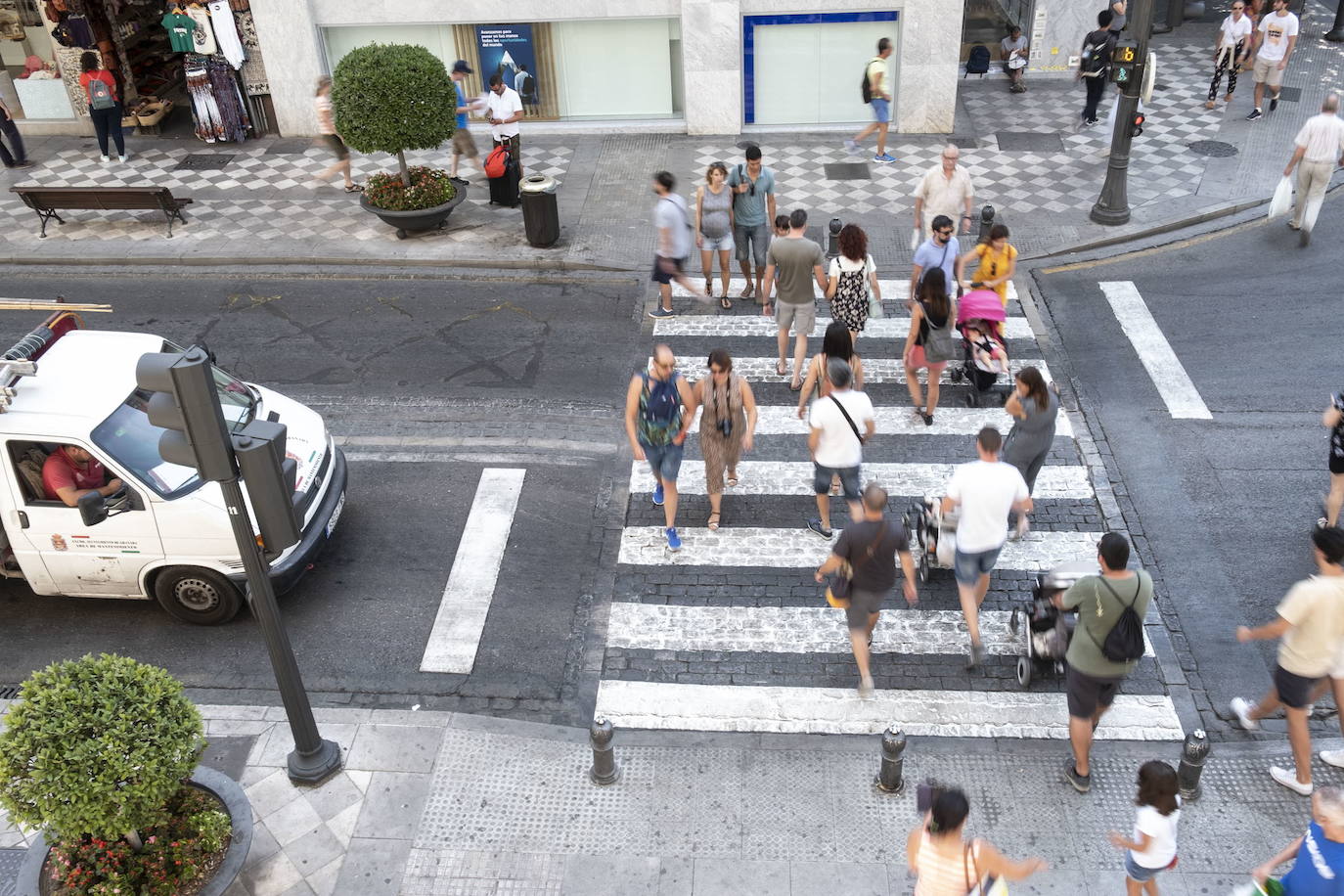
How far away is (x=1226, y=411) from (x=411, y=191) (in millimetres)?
10138

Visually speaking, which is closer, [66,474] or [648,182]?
[66,474]

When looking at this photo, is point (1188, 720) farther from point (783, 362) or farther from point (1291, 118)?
point (1291, 118)

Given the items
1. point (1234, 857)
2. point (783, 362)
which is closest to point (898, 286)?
point (783, 362)

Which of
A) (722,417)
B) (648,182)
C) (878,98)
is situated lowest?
(648,182)

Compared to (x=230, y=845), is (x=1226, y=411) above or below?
below

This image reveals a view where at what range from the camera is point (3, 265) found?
50.4 feet

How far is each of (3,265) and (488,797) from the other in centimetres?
1194

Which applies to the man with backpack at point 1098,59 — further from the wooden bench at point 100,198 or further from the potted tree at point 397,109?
the wooden bench at point 100,198

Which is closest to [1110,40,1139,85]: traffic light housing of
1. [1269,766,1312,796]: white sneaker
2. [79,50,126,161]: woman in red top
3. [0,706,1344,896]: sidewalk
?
[0,706,1344,896]: sidewalk

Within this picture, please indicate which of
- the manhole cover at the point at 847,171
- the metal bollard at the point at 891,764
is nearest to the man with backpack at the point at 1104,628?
the metal bollard at the point at 891,764

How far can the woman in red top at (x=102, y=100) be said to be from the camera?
17125 mm

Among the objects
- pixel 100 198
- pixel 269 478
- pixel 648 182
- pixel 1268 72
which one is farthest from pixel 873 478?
pixel 1268 72

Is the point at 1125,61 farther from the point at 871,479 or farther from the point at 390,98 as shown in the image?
the point at 390,98

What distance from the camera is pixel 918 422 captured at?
11133 mm
